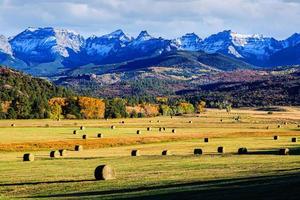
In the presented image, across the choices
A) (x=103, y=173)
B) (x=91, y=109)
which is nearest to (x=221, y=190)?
(x=103, y=173)

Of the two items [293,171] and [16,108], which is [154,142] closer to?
[293,171]

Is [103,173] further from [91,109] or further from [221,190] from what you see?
[91,109]

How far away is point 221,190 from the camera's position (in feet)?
91.1

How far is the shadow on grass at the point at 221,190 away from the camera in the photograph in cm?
2508

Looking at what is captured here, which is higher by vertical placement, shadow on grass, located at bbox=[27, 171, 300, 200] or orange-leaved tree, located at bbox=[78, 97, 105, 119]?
orange-leaved tree, located at bbox=[78, 97, 105, 119]

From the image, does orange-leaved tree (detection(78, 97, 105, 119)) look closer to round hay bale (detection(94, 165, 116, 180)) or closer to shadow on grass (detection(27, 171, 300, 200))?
round hay bale (detection(94, 165, 116, 180))

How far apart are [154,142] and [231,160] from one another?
1494 inches

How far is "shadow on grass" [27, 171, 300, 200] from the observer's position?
25.1 meters

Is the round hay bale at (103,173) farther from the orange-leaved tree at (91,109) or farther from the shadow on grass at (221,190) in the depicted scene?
the orange-leaved tree at (91,109)

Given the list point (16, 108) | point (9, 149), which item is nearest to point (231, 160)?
point (9, 149)

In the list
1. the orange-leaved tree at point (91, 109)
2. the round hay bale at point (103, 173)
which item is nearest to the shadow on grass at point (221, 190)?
the round hay bale at point (103, 173)

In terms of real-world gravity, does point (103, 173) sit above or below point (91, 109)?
below

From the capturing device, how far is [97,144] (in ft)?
256

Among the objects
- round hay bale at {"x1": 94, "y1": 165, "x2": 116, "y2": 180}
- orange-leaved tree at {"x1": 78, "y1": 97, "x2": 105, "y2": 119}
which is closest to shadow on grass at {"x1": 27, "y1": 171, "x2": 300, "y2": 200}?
round hay bale at {"x1": 94, "y1": 165, "x2": 116, "y2": 180}
